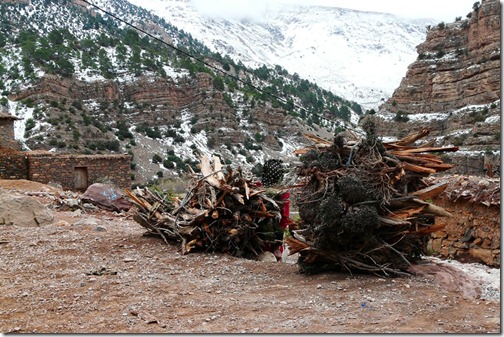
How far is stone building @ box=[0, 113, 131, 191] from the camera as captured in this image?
63.3 ft

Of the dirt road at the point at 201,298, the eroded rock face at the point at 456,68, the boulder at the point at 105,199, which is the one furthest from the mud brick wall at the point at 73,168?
the eroded rock face at the point at 456,68

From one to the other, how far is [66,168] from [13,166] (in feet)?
6.92

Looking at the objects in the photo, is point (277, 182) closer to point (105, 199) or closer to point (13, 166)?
point (105, 199)

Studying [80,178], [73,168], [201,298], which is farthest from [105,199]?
[201,298]

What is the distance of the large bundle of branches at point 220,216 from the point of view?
728cm

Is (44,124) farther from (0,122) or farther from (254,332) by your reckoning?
(254,332)

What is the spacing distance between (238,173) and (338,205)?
269cm

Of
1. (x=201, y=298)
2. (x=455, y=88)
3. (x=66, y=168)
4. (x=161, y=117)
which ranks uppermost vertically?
(x=455, y=88)

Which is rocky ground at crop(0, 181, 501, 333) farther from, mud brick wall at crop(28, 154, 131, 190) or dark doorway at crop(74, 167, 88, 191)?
dark doorway at crop(74, 167, 88, 191)

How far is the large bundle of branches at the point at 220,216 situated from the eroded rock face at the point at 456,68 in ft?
125

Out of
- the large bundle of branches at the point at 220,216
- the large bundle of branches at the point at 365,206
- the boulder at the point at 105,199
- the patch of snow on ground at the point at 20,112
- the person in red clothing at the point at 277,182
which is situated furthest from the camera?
the patch of snow on ground at the point at 20,112

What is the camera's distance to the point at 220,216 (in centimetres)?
732

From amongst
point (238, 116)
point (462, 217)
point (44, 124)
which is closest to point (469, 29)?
point (238, 116)

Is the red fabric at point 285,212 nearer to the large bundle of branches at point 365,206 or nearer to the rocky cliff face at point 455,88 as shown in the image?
the large bundle of branches at point 365,206
